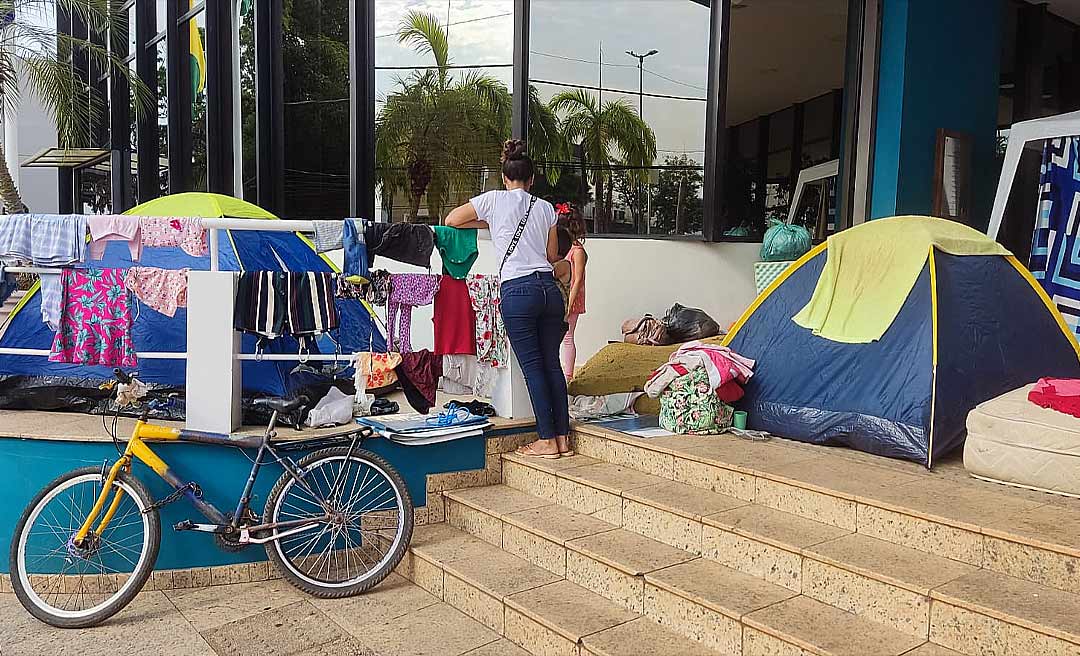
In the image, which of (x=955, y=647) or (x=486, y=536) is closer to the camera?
(x=955, y=647)

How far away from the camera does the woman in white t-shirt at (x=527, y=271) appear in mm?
4168

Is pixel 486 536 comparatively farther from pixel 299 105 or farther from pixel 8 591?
pixel 299 105

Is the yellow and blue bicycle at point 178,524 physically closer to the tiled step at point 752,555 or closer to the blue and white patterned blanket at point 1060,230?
the tiled step at point 752,555

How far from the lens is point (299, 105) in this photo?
780cm

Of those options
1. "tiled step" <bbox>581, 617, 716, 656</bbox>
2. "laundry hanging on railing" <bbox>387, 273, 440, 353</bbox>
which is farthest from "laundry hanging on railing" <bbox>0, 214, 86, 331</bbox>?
"tiled step" <bbox>581, 617, 716, 656</bbox>

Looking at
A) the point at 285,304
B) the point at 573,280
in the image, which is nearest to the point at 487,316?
the point at 285,304

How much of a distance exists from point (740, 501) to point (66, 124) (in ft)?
29.3

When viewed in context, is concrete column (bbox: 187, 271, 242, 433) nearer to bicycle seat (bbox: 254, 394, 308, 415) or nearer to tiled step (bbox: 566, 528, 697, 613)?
bicycle seat (bbox: 254, 394, 308, 415)

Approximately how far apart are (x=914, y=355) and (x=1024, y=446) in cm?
63

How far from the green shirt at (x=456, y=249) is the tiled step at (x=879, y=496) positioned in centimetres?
102

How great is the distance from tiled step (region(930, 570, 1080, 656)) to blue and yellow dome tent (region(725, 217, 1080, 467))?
41.3 inches

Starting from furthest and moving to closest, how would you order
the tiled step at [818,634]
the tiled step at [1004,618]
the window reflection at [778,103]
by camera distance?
the window reflection at [778,103], the tiled step at [818,634], the tiled step at [1004,618]

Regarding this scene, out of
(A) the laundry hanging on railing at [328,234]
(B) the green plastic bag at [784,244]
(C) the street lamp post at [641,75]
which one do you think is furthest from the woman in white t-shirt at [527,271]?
(C) the street lamp post at [641,75]

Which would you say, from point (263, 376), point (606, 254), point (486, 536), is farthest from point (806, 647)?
point (606, 254)
